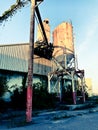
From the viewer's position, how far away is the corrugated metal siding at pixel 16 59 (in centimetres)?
1791

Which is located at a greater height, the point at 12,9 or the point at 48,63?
the point at 12,9

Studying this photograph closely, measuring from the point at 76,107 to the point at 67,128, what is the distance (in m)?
9.29

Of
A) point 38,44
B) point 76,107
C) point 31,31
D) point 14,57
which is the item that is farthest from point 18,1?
point 76,107

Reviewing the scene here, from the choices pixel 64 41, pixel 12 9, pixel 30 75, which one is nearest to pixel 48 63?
pixel 64 41

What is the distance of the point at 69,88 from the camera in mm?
26312

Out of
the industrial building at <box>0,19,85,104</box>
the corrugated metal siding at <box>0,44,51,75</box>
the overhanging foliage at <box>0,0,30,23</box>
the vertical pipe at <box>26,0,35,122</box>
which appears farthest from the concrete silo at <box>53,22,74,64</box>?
the vertical pipe at <box>26,0,35,122</box>

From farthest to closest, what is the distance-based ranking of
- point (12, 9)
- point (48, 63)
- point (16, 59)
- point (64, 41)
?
point (48, 63), point (64, 41), point (16, 59), point (12, 9)

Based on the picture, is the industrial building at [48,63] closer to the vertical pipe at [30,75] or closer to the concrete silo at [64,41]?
the concrete silo at [64,41]

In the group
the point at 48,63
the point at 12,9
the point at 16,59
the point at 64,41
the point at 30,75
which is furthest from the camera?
the point at 48,63

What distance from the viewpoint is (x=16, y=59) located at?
1920 cm

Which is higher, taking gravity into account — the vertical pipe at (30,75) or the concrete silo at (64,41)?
the concrete silo at (64,41)

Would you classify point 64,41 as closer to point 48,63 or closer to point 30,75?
point 48,63

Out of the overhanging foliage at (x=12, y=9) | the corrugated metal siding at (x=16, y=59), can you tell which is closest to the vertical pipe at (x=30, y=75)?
the overhanging foliage at (x=12, y=9)

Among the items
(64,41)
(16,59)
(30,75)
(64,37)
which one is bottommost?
(30,75)
